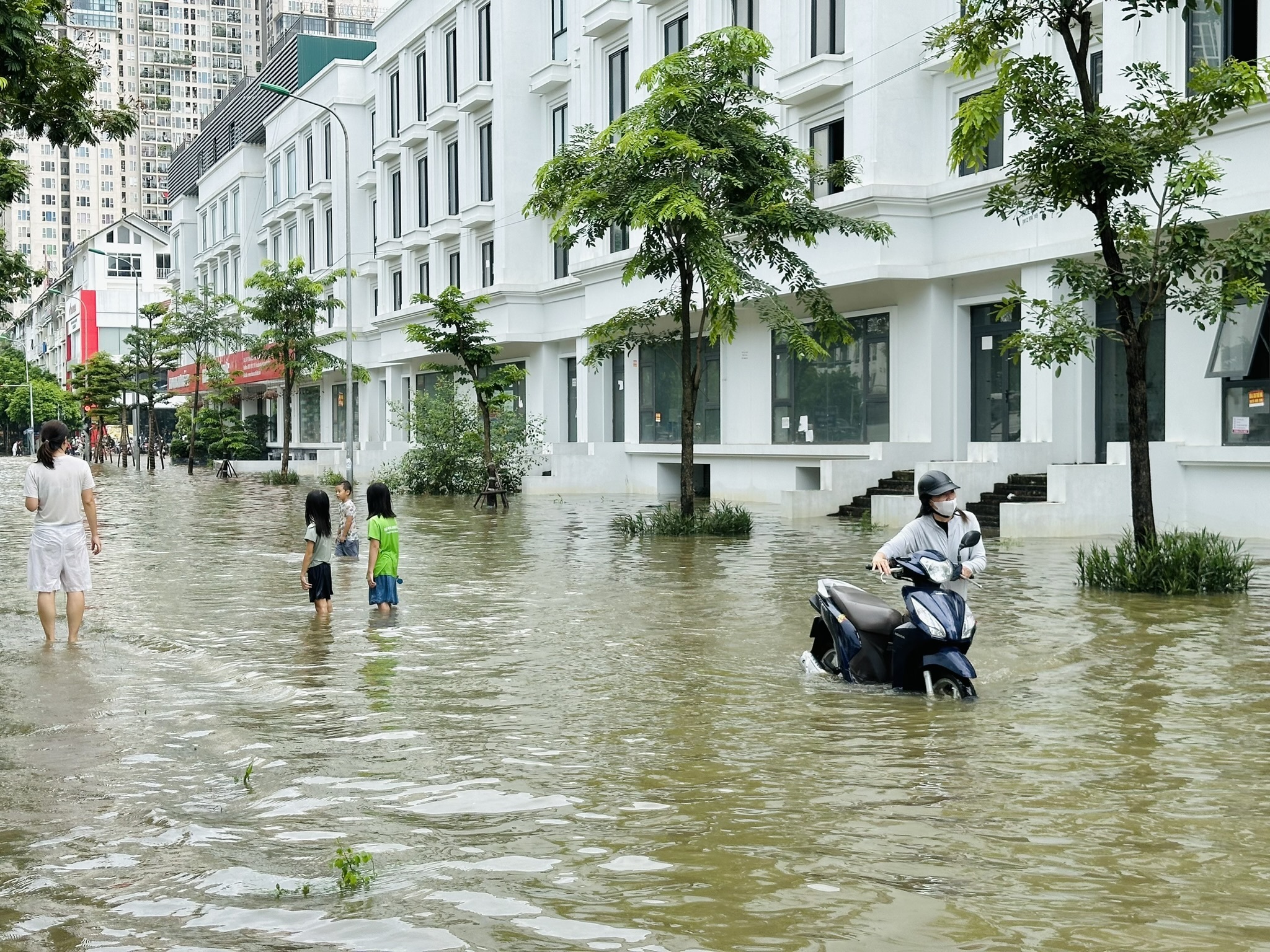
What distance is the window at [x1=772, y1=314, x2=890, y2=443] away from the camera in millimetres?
28516

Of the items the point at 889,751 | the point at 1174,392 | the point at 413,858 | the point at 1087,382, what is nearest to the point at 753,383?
the point at 1087,382

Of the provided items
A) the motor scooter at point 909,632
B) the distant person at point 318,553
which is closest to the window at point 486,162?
the distant person at point 318,553

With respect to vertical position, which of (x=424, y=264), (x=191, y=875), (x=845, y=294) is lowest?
(x=191, y=875)

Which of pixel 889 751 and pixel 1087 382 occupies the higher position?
pixel 1087 382

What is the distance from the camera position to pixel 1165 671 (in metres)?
9.41

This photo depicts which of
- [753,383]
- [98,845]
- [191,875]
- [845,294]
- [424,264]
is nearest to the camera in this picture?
[191,875]

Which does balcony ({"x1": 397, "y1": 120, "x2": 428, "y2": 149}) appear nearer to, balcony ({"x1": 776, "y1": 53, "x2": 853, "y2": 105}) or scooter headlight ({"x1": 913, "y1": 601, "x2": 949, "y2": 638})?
balcony ({"x1": 776, "y1": 53, "x2": 853, "y2": 105})

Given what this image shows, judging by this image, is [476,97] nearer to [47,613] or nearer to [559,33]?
[559,33]

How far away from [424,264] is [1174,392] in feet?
111

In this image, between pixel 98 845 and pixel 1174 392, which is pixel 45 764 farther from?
pixel 1174 392

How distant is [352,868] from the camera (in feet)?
17.1

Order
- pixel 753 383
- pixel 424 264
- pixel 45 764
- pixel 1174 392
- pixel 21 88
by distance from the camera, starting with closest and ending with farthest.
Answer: pixel 45 764
pixel 21 88
pixel 1174 392
pixel 753 383
pixel 424 264

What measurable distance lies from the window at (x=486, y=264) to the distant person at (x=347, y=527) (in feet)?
90.8

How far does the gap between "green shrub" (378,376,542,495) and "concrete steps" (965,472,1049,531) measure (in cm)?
1504
